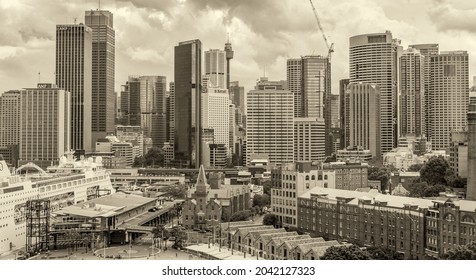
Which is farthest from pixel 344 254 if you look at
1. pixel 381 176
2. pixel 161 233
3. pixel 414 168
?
pixel 414 168

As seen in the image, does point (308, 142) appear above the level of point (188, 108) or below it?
below

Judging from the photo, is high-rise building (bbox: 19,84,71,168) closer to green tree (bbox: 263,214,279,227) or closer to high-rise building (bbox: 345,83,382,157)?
green tree (bbox: 263,214,279,227)

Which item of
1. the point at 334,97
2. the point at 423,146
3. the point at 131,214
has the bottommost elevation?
the point at 131,214

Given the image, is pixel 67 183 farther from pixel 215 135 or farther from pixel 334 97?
pixel 334 97

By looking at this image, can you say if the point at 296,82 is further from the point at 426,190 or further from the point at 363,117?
the point at 426,190

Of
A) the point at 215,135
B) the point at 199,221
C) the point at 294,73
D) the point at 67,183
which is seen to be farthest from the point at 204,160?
the point at 294,73
